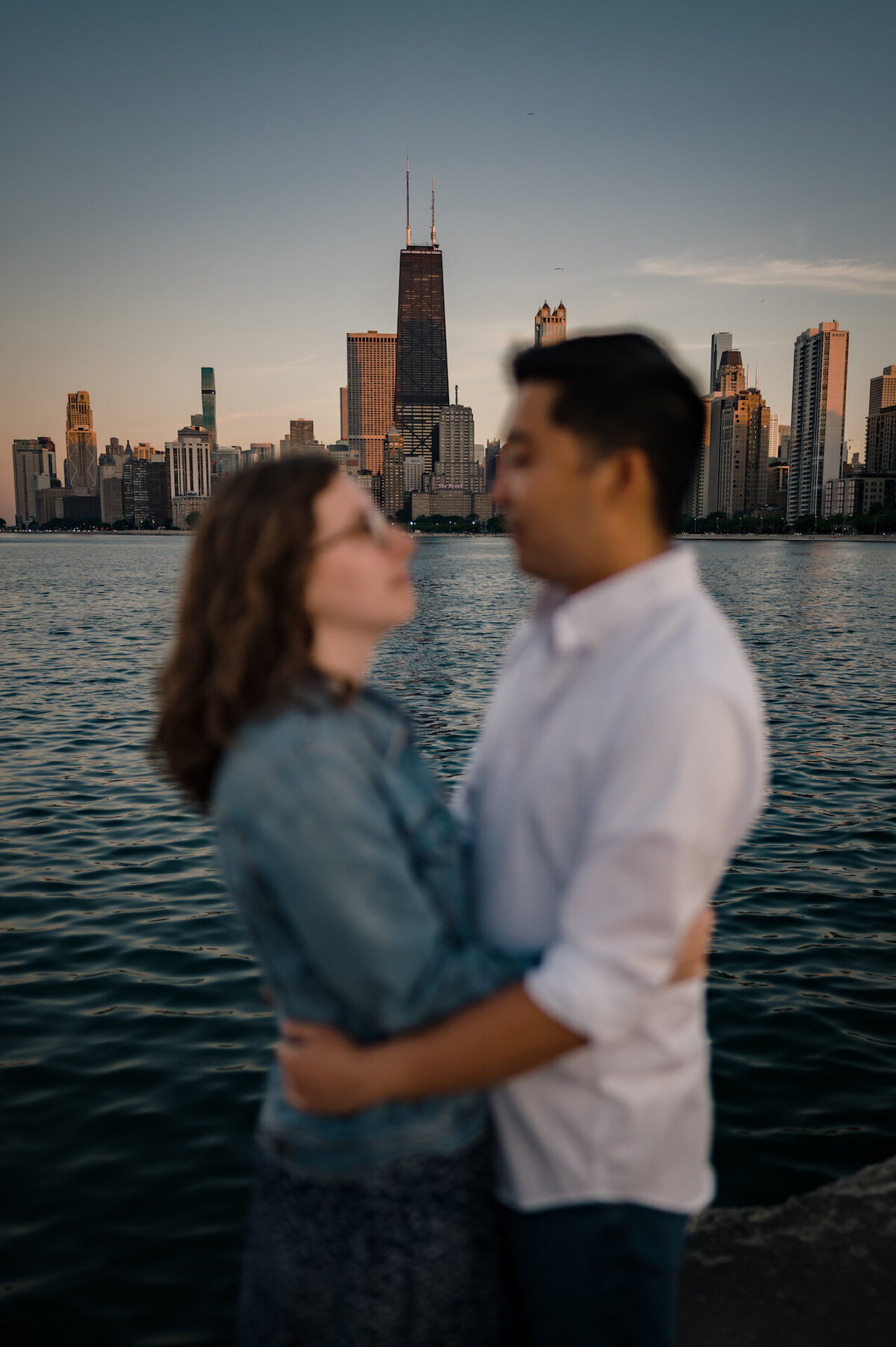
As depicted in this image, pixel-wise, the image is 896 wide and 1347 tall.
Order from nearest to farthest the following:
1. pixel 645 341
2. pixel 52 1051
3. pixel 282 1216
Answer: pixel 282 1216 < pixel 645 341 < pixel 52 1051

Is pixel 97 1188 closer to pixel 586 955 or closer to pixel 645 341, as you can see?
pixel 586 955

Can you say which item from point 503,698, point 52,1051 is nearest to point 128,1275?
point 52,1051

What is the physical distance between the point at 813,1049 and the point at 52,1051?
4928 mm

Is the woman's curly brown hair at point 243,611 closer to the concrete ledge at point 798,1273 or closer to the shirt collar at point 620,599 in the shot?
the shirt collar at point 620,599

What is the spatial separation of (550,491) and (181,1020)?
6.09 m

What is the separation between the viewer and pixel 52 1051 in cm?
640

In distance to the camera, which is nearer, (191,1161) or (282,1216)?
(282,1216)

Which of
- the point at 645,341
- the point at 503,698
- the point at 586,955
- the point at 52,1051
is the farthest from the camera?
the point at 52,1051

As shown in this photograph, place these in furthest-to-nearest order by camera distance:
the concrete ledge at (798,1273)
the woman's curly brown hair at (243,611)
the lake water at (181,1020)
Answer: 1. the lake water at (181,1020)
2. the concrete ledge at (798,1273)
3. the woman's curly brown hair at (243,611)

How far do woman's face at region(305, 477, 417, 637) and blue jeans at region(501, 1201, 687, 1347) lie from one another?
3.40ft

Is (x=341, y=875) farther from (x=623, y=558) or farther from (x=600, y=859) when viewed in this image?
(x=623, y=558)

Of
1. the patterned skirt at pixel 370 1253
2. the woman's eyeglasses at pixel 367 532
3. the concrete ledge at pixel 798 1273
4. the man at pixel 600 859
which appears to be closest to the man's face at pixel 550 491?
the man at pixel 600 859

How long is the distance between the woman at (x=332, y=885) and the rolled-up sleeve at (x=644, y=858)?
170 millimetres

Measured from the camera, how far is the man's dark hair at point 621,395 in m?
1.67
